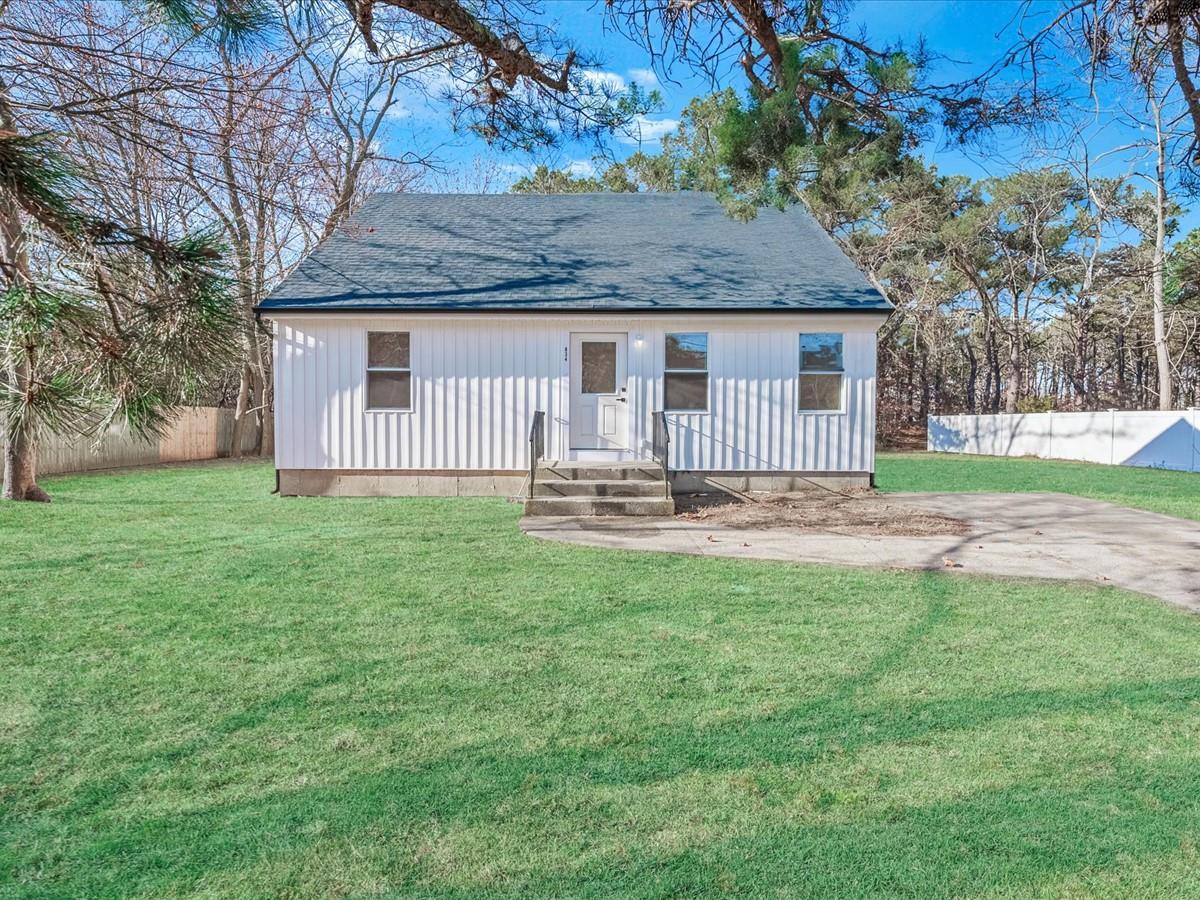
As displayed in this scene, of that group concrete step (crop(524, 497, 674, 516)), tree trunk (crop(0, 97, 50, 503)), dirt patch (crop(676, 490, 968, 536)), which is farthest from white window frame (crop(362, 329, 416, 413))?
tree trunk (crop(0, 97, 50, 503))

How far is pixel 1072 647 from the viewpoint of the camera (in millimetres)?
3779

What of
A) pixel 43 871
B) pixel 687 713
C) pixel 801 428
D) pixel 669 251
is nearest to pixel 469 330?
pixel 669 251

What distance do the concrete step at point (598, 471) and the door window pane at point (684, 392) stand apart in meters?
1.55

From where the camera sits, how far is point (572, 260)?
444 inches

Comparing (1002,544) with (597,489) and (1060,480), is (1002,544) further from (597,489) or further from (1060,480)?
(1060,480)

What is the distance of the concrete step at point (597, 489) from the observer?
8.67m

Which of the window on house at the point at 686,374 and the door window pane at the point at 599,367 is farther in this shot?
the door window pane at the point at 599,367

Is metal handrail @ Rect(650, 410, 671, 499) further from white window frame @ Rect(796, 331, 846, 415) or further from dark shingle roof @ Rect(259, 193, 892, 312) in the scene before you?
white window frame @ Rect(796, 331, 846, 415)

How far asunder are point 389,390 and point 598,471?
3437 millimetres

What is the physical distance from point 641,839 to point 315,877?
0.88 meters

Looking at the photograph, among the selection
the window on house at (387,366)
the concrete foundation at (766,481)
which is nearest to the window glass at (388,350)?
the window on house at (387,366)

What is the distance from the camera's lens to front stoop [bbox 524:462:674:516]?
27.4ft

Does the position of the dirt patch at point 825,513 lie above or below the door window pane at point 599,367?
below

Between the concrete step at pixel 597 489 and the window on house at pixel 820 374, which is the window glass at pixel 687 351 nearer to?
the window on house at pixel 820 374
